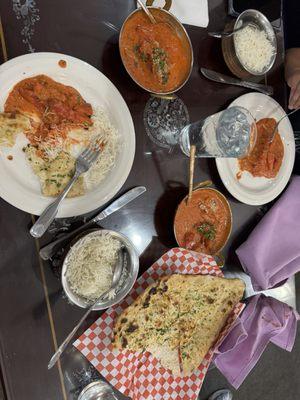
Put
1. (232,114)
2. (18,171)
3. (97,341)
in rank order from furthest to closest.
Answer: (232,114)
(97,341)
(18,171)

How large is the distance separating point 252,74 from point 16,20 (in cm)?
120

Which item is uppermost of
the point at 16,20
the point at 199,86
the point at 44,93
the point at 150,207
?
the point at 16,20

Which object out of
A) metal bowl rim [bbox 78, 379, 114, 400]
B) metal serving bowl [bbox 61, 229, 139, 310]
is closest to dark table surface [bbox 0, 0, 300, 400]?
metal bowl rim [bbox 78, 379, 114, 400]

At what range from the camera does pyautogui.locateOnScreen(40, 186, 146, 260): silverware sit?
63.1 inches

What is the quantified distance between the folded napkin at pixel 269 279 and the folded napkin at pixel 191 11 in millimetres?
1092

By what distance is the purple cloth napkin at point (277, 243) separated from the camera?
2.12 metres

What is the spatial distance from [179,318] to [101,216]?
64 centimetres

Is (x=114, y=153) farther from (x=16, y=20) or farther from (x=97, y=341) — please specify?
(x=97, y=341)

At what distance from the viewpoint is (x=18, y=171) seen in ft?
5.10

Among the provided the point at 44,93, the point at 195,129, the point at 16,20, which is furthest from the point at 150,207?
the point at 16,20

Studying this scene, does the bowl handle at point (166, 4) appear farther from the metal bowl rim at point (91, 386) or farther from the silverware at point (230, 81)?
the metal bowl rim at point (91, 386)

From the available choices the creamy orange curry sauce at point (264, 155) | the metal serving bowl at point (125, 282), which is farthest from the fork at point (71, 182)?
the creamy orange curry sauce at point (264, 155)

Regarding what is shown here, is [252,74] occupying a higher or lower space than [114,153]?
higher

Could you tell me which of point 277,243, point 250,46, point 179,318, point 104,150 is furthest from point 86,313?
point 250,46
